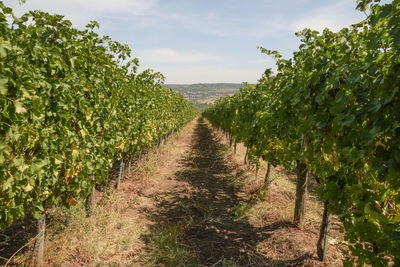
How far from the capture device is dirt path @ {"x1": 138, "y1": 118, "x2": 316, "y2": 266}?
178 inches

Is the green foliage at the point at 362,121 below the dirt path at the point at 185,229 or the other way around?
the other way around

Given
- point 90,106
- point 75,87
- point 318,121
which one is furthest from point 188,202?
point 318,121

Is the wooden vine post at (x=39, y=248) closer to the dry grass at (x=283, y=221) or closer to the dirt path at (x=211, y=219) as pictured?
the dirt path at (x=211, y=219)

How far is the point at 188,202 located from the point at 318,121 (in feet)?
17.5

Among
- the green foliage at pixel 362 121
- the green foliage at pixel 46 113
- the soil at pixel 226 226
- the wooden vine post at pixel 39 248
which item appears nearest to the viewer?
the green foliage at pixel 362 121

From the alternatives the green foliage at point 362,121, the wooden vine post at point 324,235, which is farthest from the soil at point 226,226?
the green foliage at point 362,121

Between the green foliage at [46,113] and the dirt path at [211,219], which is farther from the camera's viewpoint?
the dirt path at [211,219]

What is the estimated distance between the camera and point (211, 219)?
6039mm

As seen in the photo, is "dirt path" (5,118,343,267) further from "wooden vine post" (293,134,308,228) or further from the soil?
"wooden vine post" (293,134,308,228)

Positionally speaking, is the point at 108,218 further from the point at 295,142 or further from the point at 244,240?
the point at 295,142

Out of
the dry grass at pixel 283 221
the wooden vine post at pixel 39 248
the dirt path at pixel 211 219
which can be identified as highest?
the wooden vine post at pixel 39 248

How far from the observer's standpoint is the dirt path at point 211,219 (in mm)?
4520

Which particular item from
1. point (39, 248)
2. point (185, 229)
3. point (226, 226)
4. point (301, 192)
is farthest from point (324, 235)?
point (39, 248)

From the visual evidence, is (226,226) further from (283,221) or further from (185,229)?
(283,221)
